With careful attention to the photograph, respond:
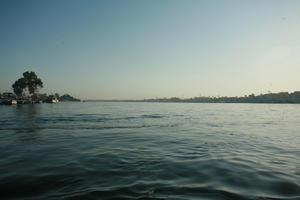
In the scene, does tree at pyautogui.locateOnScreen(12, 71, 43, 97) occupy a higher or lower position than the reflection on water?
higher

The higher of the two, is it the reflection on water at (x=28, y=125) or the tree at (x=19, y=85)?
the tree at (x=19, y=85)

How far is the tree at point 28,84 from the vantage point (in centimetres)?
12594

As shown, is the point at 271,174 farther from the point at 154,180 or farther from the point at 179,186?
the point at 154,180

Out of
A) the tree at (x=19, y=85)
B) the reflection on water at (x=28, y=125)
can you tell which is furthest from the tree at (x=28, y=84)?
the reflection on water at (x=28, y=125)

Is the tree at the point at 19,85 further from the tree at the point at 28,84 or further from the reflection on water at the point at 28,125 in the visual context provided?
the reflection on water at the point at 28,125

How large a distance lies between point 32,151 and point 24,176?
3955mm

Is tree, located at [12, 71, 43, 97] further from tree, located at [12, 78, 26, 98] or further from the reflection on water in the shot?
the reflection on water

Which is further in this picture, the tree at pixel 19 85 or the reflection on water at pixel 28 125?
the tree at pixel 19 85

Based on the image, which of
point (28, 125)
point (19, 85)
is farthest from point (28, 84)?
point (28, 125)

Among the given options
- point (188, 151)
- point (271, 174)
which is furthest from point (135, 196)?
point (188, 151)

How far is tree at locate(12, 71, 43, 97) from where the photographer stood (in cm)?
12594

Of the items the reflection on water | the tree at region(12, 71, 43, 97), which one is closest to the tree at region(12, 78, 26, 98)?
the tree at region(12, 71, 43, 97)

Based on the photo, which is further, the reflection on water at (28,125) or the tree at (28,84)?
the tree at (28,84)

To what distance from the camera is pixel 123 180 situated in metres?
5.41
